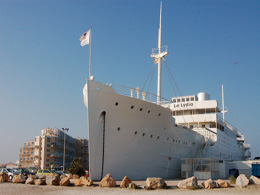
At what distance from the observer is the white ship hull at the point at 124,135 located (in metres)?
17.2

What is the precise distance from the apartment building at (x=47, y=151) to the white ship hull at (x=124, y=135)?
41.4 m

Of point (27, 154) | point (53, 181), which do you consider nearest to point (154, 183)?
point (53, 181)

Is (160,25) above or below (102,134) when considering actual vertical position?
above

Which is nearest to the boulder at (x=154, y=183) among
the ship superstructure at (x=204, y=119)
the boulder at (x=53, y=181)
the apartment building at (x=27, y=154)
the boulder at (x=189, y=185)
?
the boulder at (x=189, y=185)

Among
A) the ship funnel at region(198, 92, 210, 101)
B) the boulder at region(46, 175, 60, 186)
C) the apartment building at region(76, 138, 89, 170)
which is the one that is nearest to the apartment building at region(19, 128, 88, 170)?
the apartment building at region(76, 138, 89, 170)

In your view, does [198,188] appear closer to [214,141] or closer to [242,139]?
[214,141]

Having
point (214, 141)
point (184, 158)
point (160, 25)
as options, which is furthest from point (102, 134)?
point (214, 141)

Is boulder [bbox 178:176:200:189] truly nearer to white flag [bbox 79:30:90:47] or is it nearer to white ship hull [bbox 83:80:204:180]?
white ship hull [bbox 83:80:204:180]

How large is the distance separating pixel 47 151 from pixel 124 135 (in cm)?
4846

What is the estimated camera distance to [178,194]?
1202cm

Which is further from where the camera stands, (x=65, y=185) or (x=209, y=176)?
(x=209, y=176)

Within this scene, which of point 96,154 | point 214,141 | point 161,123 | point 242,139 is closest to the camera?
point 96,154

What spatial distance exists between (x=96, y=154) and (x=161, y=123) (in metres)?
5.40

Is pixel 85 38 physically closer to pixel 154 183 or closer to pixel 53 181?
pixel 53 181
